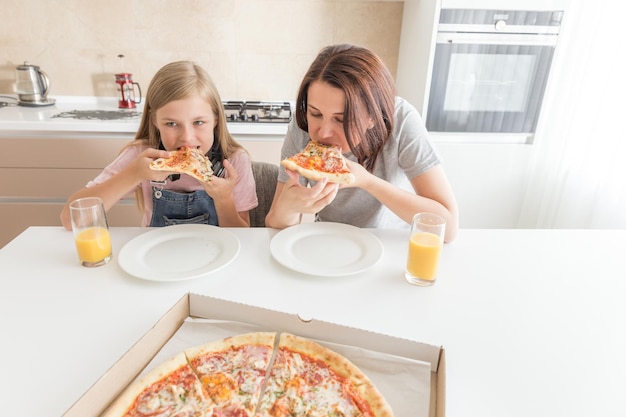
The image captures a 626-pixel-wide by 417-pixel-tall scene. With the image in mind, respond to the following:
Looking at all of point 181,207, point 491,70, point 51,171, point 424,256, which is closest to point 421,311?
point 424,256

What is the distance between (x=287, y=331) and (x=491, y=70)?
210cm

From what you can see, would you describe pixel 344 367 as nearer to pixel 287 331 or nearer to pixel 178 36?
pixel 287 331

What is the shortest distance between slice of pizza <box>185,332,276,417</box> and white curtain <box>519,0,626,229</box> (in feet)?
5.76

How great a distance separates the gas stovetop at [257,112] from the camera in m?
2.50

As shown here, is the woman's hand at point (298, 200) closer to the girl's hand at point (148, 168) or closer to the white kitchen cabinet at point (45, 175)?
the girl's hand at point (148, 168)

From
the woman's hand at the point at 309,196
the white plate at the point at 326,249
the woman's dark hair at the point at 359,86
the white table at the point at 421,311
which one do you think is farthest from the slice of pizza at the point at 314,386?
the woman's dark hair at the point at 359,86

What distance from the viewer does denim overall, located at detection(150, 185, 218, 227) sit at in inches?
62.8

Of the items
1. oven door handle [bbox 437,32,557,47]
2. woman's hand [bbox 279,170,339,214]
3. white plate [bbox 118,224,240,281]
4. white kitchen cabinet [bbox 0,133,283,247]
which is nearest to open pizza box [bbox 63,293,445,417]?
white plate [bbox 118,224,240,281]

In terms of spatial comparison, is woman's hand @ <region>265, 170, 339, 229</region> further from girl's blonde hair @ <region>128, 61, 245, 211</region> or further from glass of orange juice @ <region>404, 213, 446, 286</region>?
girl's blonde hair @ <region>128, 61, 245, 211</region>

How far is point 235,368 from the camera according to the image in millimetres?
819

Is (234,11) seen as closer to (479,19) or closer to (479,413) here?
(479,19)

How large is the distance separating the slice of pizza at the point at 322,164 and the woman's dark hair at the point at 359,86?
0.07 metres

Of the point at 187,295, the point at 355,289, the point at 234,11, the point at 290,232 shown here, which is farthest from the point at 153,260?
the point at 234,11

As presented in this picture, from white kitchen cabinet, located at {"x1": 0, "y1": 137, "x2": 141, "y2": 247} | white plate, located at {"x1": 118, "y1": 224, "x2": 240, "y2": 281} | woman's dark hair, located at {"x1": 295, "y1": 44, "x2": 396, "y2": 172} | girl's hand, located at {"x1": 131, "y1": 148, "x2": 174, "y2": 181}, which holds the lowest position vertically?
white kitchen cabinet, located at {"x1": 0, "y1": 137, "x2": 141, "y2": 247}
